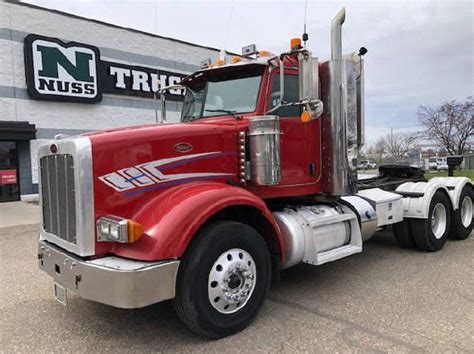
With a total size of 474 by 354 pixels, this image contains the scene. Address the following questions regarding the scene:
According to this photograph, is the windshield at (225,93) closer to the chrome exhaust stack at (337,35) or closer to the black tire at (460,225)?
the chrome exhaust stack at (337,35)

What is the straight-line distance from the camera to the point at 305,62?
400 centimetres

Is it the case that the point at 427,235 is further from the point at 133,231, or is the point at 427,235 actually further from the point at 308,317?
the point at 133,231

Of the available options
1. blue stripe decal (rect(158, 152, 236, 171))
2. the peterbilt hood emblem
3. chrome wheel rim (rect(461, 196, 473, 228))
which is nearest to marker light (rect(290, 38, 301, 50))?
blue stripe decal (rect(158, 152, 236, 171))

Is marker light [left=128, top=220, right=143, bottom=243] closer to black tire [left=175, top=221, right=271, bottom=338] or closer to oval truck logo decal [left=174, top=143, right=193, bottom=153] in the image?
black tire [left=175, top=221, right=271, bottom=338]

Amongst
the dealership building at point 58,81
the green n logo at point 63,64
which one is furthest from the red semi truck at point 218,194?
the green n logo at point 63,64

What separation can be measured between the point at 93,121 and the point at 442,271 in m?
13.8

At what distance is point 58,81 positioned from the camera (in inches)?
578

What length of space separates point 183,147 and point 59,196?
116 cm

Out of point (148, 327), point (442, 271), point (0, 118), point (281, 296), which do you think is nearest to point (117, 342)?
point (148, 327)

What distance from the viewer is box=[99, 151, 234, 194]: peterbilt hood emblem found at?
3.36m

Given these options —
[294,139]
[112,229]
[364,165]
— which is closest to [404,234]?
[294,139]

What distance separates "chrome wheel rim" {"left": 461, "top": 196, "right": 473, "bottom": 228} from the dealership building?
27.9 feet

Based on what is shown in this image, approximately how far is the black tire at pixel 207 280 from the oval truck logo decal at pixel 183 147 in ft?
2.43

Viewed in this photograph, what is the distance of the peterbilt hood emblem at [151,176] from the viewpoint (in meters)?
3.36
